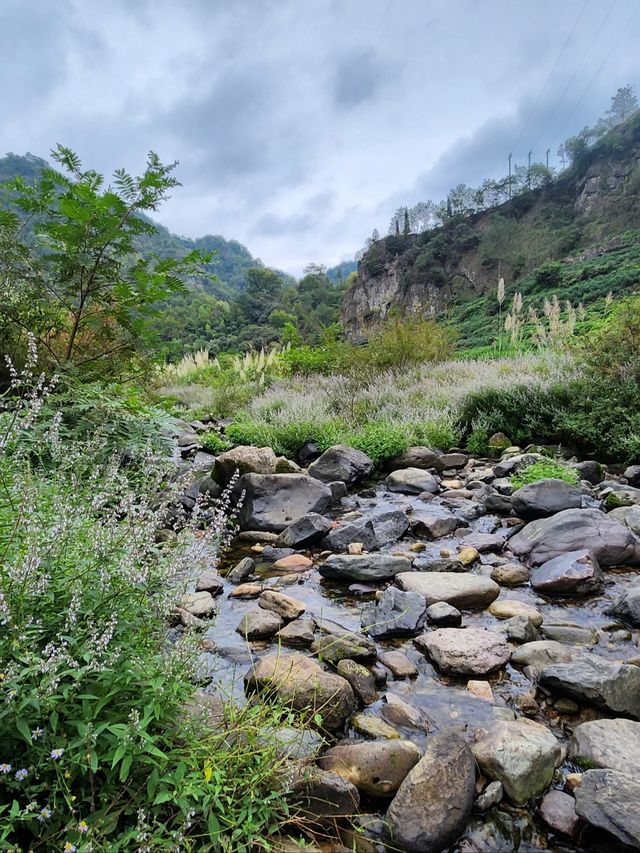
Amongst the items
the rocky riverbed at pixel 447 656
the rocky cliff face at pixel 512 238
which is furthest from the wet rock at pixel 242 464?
the rocky cliff face at pixel 512 238

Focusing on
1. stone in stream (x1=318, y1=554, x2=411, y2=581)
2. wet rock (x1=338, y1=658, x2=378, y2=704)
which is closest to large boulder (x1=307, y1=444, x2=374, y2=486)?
stone in stream (x1=318, y1=554, x2=411, y2=581)

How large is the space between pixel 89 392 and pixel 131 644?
3.08 m

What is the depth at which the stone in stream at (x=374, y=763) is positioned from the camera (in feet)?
5.95

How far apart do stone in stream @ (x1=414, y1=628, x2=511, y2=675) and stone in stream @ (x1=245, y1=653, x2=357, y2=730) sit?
643 mm

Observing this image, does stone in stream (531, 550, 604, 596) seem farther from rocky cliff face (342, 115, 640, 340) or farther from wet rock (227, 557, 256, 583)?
rocky cliff face (342, 115, 640, 340)

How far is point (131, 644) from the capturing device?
5.54 feet

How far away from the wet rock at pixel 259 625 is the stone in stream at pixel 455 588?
1.05 metres

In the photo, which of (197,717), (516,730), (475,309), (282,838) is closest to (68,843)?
(197,717)

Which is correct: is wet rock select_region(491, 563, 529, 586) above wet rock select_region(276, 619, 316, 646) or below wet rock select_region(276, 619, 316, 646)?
below

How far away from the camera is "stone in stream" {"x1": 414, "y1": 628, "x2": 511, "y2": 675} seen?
2.62m

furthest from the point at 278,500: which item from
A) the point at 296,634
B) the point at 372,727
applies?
the point at 372,727

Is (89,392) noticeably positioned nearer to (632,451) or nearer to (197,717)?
(197,717)

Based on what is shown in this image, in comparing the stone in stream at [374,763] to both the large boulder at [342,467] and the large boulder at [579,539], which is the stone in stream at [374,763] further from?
the large boulder at [342,467]

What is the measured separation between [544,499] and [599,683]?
2853mm
